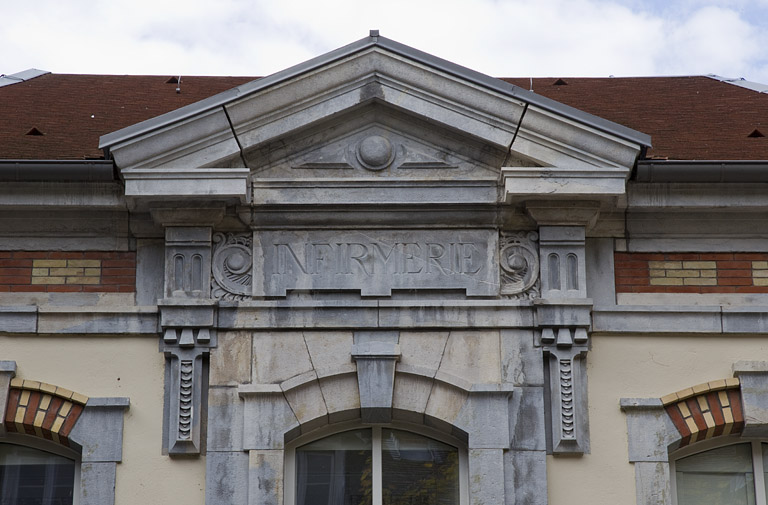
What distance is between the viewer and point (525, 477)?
26.7ft

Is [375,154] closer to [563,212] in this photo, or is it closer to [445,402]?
[563,212]

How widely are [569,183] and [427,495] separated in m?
2.35

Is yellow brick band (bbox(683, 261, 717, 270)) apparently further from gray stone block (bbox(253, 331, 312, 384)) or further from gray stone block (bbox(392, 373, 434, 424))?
gray stone block (bbox(253, 331, 312, 384))

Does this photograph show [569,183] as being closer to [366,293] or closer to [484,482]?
[366,293]

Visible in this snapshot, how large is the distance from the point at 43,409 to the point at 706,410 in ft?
14.8

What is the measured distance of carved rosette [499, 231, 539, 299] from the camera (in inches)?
338

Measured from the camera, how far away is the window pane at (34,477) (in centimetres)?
845

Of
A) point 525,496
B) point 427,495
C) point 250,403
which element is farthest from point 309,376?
point 525,496

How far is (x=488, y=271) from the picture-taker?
863 cm

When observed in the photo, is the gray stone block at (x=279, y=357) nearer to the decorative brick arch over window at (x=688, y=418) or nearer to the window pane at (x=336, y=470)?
the window pane at (x=336, y=470)

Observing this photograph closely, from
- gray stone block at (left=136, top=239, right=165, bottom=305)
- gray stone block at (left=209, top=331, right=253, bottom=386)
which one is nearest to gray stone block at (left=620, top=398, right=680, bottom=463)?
Result: gray stone block at (left=209, top=331, right=253, bottom=386)

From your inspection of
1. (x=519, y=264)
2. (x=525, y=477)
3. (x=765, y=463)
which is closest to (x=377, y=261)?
(x=519, y=264)

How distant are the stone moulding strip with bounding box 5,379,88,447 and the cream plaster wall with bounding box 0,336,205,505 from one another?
9cm

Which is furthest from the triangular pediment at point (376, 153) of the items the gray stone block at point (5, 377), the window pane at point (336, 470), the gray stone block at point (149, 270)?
the gray stone block at point (5, 377)
